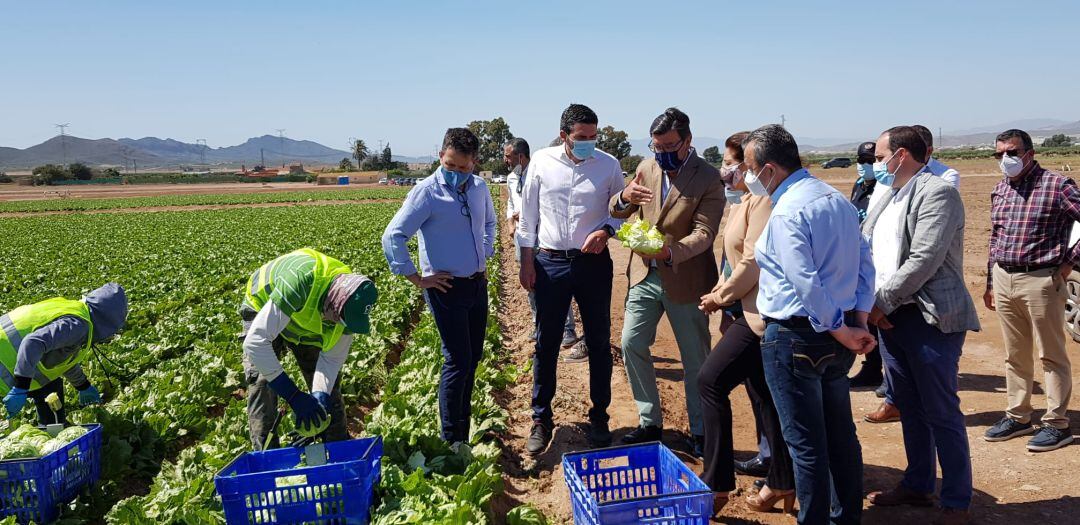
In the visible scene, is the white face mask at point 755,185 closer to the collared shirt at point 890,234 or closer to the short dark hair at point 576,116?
the collared shirt at point 890,234

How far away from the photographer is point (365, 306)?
3.73 meters

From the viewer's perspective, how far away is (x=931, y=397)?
3.83 m

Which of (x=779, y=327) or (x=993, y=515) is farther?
(x=993, y=515)

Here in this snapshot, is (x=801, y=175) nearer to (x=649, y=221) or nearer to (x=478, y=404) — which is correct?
(x=649, y=221)

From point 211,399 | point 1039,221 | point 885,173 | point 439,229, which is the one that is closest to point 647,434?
point 439,229

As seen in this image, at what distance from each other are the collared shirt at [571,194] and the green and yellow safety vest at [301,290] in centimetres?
148

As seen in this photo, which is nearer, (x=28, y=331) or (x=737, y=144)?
(x=737, y=144)

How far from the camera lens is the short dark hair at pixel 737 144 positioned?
4.54m

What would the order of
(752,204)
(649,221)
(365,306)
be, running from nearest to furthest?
(365,306) → (752,204) → (649,221)

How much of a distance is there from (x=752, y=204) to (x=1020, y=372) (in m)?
2.58

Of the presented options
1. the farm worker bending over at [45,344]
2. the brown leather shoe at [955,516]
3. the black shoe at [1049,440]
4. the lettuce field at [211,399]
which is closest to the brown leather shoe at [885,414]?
the black shoe at [1049,440]

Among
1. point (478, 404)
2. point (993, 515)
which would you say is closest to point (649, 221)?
point (478, 404)

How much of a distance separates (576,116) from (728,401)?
2.12 m

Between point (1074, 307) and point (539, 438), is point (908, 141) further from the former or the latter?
point (1074, 307)
